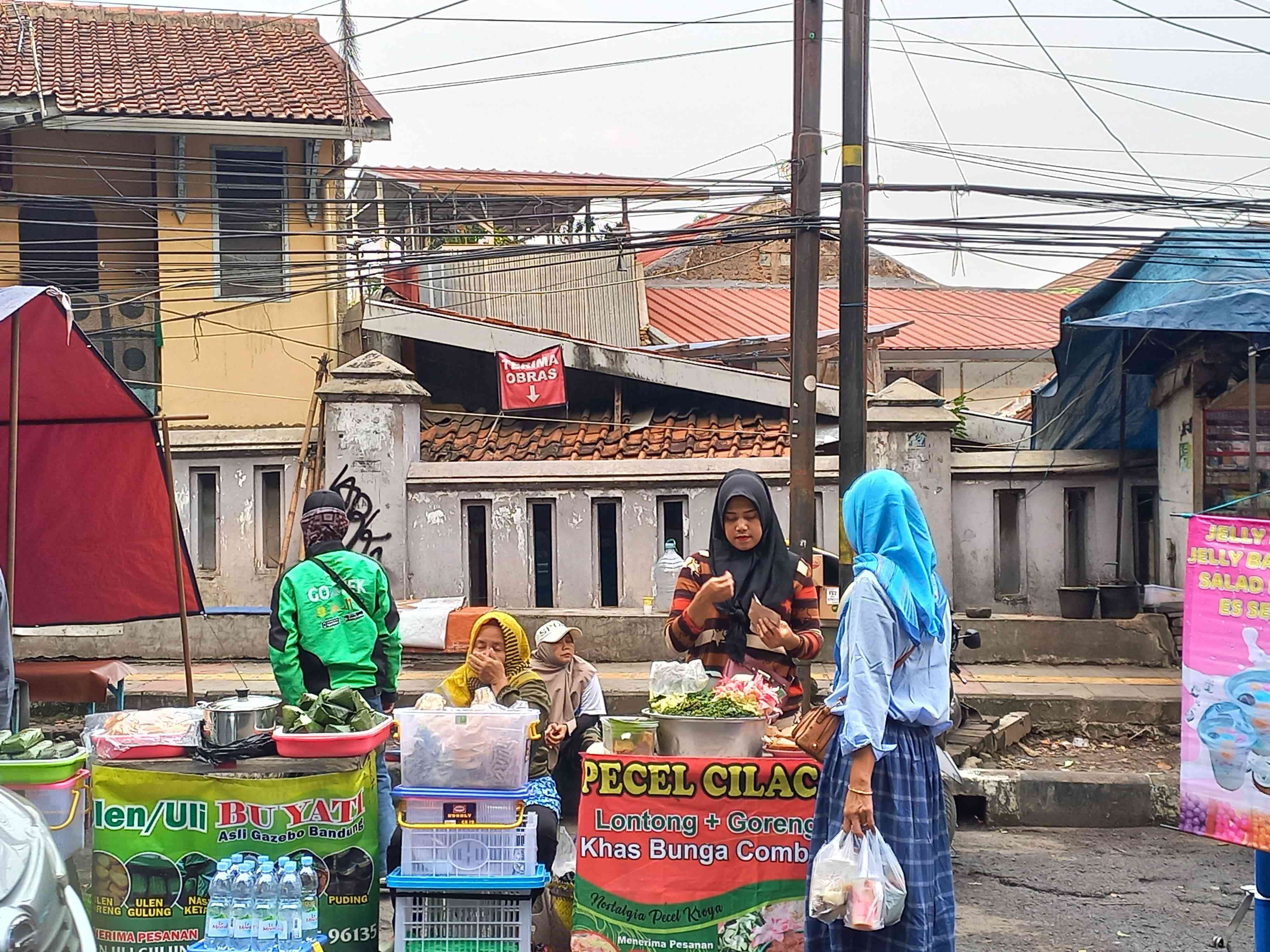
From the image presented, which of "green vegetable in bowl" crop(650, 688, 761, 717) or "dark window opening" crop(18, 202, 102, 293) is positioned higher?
"dark window opening" crop(18, 202, 102, 293)

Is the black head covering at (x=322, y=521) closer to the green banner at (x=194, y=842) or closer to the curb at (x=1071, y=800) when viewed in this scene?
the green banner at (x=194, y=842)

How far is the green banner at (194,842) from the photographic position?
4113 millimetres

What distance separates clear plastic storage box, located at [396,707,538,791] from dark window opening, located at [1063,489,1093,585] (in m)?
8.65

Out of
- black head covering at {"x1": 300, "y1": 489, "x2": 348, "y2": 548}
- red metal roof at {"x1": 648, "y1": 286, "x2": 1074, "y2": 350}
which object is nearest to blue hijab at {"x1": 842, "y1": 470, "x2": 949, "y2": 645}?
black head covering at {"x1": 300, "y1": 489, "x2": 348, "y2": 548}

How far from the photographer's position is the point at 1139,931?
528 centimetres

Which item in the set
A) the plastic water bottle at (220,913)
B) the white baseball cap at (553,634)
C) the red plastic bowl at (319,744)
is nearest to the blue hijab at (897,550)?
the red plastic bowl at (319,744)

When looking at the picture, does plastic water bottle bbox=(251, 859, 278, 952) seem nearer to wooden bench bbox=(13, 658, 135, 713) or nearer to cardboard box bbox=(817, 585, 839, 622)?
wooden bench bbox=(13, 658, 135, 713)

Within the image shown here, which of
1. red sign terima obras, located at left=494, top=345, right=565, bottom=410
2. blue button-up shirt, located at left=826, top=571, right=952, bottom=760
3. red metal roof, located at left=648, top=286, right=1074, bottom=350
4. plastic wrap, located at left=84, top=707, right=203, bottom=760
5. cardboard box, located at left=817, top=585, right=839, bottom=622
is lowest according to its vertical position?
cardboard box, located at left=817, top=585, right=839, bottom=622

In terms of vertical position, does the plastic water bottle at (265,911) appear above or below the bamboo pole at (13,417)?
below

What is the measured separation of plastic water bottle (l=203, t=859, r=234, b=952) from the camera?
12.7ft

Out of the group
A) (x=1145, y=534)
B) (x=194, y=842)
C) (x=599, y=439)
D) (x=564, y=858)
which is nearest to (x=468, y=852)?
(x=194, y=842)

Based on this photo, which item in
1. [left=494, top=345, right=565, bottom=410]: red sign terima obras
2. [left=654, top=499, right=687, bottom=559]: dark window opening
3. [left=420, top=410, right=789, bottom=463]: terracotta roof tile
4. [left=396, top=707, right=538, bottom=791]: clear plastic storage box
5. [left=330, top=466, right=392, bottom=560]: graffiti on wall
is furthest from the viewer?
[left=494, top=345, right=565, bottom=410]: red sign terima obras

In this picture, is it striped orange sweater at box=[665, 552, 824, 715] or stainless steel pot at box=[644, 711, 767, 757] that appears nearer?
stainless steel pot at box=[644, 711, 767, 757]

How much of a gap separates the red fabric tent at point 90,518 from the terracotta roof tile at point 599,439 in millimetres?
6091
